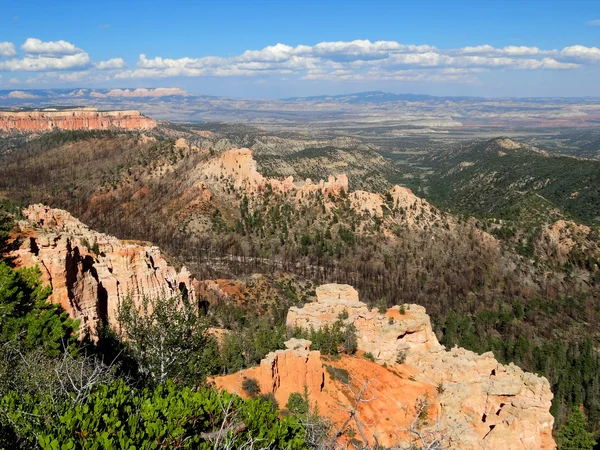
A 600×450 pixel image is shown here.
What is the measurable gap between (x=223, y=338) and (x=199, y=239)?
6831 cm

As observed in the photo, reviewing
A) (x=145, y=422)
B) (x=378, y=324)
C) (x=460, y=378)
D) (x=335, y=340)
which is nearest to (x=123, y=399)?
(x=145, y=422)

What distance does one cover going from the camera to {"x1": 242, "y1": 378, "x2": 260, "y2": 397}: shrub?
28766 millimetres

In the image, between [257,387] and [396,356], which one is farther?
[396,356]

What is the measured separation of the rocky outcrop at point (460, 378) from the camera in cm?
3083

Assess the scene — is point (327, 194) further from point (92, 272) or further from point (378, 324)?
point (92, 272)

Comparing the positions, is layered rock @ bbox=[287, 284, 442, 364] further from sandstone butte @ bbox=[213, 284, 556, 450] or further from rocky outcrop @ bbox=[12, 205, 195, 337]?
rocky outcrop @ bbox=[12, 205, 195, 337]

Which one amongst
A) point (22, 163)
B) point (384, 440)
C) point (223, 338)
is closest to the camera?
point (384, 440)

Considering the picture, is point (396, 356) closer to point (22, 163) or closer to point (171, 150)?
point (171, 150)

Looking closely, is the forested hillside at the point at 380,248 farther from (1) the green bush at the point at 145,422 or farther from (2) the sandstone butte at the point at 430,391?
(1) the green bush at the point at 145,422

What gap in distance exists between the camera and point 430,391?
113 feet

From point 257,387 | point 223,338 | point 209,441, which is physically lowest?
point 223,338

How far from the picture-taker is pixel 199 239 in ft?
363

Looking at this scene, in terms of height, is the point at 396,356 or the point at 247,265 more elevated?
the point at 396,356

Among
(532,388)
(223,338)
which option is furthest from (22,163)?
(532,388)
